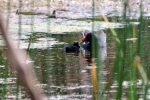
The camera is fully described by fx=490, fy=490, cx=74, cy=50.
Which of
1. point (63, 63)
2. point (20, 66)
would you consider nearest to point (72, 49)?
point (63, 63)

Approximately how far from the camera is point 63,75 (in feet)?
22.1

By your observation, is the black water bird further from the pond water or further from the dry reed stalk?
the dry reed stalk

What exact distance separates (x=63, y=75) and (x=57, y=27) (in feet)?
21.9

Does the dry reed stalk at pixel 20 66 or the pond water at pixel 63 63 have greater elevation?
the dry reed stalk at pixel 20 66

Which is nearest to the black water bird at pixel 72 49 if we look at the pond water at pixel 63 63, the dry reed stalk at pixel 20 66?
the pond water at pixel 63 63

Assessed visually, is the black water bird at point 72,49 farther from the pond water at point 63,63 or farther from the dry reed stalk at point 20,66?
the dry reed stalk at point 20,66

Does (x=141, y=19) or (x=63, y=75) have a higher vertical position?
(x=141, y=19)

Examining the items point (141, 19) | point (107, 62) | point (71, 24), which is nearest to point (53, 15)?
point (71, 24)

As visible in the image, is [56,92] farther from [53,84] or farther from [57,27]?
[57,27]

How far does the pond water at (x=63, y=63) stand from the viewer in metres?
2.52

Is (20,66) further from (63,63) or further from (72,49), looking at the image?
(72,49)

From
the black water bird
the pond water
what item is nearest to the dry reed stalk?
the pond water

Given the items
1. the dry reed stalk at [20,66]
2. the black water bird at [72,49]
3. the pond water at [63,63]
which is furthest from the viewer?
the black water bird at [72,49]

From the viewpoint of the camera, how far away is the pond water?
8.25ft
